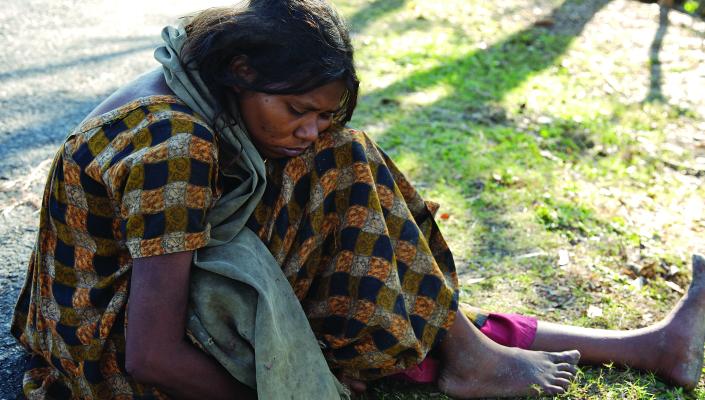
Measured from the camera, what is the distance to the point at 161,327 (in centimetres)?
179

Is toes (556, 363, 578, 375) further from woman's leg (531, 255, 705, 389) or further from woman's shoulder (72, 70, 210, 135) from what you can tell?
woman's shoulder (72, 70, 210, 135)

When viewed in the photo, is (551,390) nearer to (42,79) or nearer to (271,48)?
(271,48)

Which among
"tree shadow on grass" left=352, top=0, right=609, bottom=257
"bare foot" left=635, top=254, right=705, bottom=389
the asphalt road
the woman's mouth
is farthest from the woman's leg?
the asphalt road

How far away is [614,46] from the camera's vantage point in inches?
241

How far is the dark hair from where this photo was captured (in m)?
1.93

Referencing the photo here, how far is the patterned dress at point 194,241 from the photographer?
178cm

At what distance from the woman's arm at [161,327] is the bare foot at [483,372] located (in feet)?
2.89

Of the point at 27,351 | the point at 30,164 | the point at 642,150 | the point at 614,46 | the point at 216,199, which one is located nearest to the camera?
the point at 216,199

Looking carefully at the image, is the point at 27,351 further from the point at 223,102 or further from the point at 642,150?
the point at 642,150

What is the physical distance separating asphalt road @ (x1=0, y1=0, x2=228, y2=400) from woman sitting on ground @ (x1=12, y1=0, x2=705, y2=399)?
20.6 inches

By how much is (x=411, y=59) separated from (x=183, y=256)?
13.5 ft

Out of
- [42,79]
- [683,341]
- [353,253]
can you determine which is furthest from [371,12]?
[353,253]

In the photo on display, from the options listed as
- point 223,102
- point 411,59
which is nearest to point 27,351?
point 223,102

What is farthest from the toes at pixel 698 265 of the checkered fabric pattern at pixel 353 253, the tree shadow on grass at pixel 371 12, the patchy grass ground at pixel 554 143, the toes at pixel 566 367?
the tree shadow on grass at pixel 371 12
